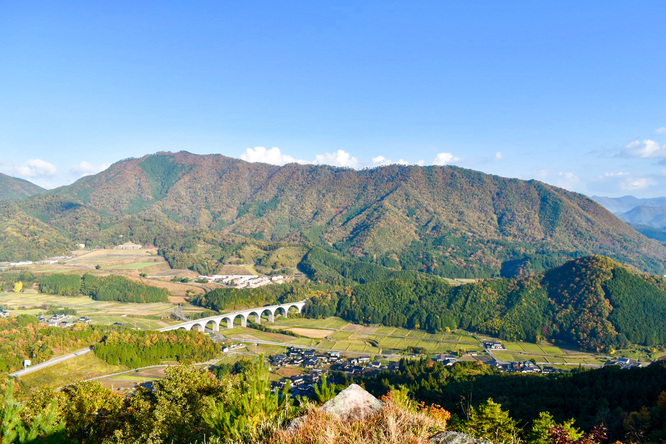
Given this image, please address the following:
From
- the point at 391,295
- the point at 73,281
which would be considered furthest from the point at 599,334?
the point at 73,281

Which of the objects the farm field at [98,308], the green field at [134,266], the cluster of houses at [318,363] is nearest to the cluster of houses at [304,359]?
the cluster of houses at [318,363]

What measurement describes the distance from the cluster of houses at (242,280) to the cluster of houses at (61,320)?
54332 mm

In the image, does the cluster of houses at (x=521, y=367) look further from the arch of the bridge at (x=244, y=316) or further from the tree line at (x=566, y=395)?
the arch of the bridge at (x=244, y=316)

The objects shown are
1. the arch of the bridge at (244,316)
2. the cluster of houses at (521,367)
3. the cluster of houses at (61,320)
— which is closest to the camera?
the cluster of houses at (521,367)

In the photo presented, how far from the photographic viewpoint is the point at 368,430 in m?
8.59

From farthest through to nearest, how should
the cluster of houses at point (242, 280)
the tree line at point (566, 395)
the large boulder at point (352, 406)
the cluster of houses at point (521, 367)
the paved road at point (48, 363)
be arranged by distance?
the cluster of houses at point (242, 280) < the cluster of houses at point (521, 367) < the paved road at point (48, 363) < the tree line at point (566, 395) < the large boulder at point (352, 406)

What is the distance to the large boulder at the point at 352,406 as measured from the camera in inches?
398

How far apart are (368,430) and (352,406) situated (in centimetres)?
A: 224

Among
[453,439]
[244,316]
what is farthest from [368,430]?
[244,316]

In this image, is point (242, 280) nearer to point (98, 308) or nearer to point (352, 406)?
point (98, 308)

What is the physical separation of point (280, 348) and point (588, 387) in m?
60.0

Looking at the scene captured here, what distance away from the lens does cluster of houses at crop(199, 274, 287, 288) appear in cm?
14812

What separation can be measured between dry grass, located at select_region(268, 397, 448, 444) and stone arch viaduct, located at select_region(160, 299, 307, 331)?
298 ft

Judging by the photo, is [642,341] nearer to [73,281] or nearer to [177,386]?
[177,386]
